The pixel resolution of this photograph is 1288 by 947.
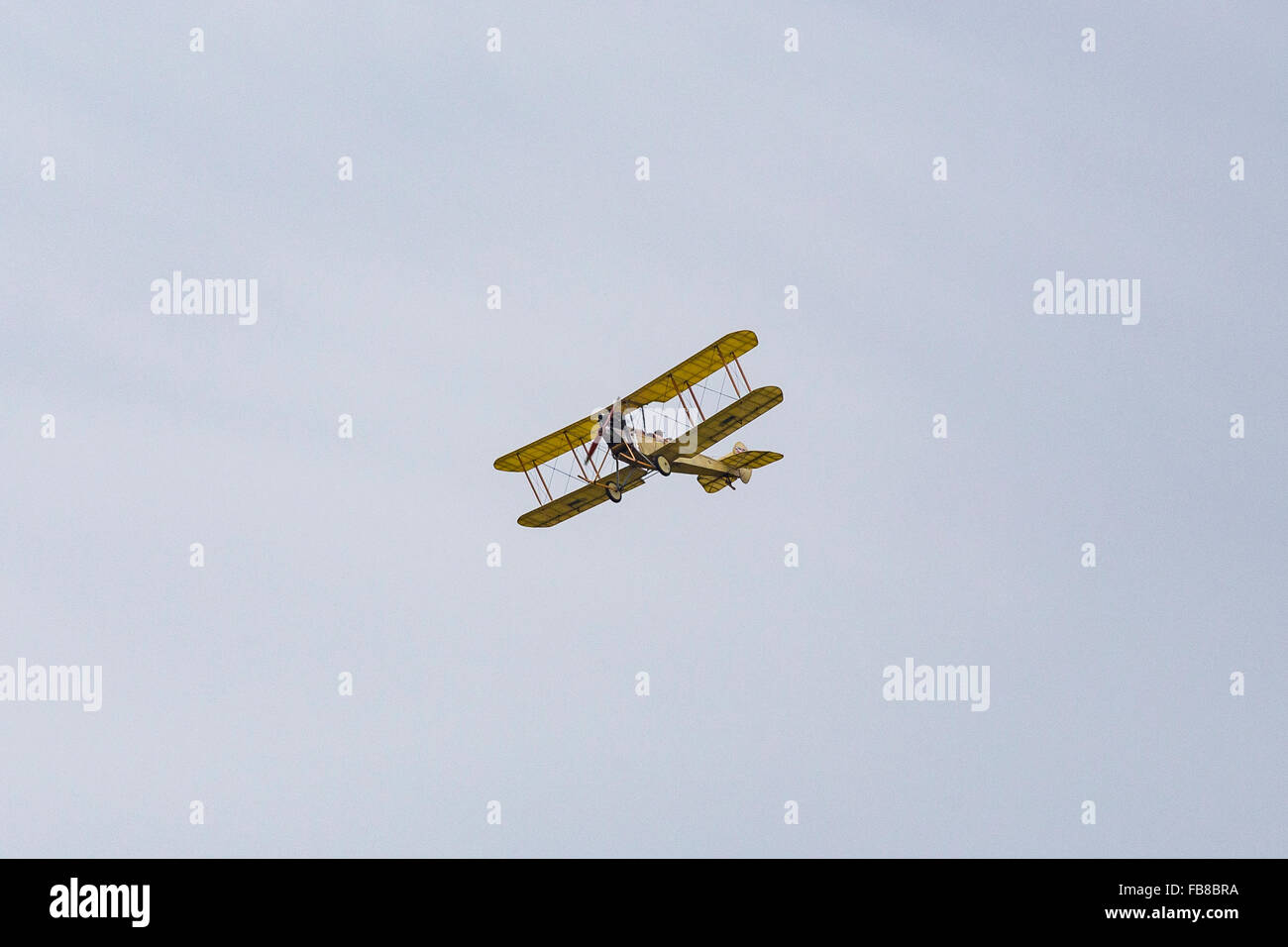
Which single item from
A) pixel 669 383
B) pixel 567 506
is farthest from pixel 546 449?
pixel 669 383

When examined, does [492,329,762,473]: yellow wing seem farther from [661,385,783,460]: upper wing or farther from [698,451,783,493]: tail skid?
[698,451,783,493]: tail skid

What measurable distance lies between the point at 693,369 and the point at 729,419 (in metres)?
2.16

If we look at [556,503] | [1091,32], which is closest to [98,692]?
[556,503]

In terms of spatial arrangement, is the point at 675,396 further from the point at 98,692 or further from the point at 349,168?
the point at 98,692

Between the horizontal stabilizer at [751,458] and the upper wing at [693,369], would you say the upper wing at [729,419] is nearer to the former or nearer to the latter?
the upper wing at [693,369]

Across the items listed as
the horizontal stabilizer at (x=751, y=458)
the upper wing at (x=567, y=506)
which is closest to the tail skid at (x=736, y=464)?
the horizontal stabilizer at (x=751, y=458)

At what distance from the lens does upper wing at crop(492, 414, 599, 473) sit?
2356 inches

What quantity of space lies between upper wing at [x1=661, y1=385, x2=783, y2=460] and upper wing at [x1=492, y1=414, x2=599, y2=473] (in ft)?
11.0

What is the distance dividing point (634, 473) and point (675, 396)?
259cm

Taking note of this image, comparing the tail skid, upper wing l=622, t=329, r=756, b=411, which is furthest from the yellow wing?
the tail skid

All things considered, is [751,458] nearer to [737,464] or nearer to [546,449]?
[737,464]

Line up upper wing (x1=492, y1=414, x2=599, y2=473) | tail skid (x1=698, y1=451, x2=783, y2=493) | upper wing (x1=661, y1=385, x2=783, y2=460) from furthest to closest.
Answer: tail skid (x1=698, y1=451, x2=783, y2=493) → upper wing (x1=492, y1=414, x2=599, y2=473) → upper wing (x1=661, y1=385, x2=783, y2=460)

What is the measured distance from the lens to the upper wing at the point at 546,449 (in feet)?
196

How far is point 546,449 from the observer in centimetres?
6072
